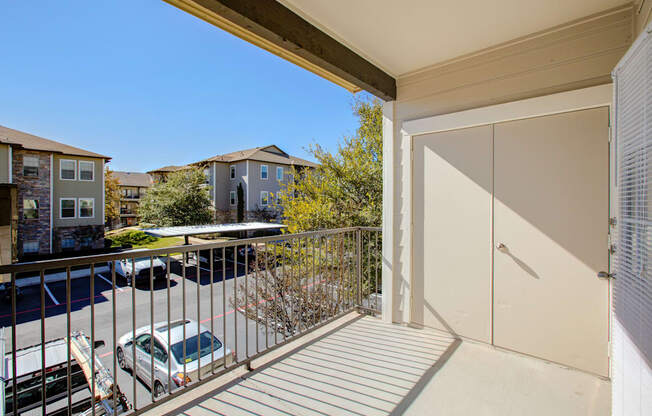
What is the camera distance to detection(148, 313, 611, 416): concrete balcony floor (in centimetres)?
170

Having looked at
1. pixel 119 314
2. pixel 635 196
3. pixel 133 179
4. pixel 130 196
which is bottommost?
pixel 119 314

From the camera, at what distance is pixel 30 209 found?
14320 mm

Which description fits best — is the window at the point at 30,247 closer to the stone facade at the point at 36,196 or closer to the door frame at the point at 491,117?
the stone facade at the point at 36,196

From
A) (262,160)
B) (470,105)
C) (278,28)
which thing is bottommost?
(470,105)

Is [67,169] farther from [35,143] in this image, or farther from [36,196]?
[36,196]

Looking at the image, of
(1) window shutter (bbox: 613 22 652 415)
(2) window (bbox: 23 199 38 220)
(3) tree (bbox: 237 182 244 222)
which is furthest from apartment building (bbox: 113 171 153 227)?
(1) window shutter (bbox: 613 22 652 415)

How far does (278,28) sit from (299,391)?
240 cm

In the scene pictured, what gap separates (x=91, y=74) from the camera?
1766cm

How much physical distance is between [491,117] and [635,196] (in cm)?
143

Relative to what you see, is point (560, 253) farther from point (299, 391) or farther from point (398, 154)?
point (299, 391)

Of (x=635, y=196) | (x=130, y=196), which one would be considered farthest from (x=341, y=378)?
(x=130, y=196)

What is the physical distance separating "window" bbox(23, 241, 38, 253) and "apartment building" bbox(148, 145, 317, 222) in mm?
9067

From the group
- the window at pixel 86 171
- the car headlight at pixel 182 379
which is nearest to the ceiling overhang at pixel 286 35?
the car headlight at pixel 182 379

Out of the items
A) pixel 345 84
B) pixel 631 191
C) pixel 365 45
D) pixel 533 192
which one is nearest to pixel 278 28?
pixel 365 45
